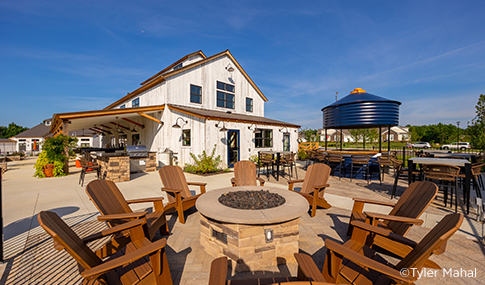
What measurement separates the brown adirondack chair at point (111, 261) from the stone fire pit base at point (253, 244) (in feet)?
2.45

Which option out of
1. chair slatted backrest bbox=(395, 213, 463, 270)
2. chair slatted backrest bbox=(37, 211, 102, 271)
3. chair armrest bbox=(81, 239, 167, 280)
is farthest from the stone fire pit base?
chair slatted backrest bbox=(37, 211, 102, 271)

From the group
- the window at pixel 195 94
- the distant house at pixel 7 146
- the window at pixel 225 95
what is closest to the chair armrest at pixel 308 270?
the window at pixel 195 94

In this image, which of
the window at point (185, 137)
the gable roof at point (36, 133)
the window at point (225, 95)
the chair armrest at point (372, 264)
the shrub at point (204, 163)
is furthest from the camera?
the gable roof at point (36, 133)

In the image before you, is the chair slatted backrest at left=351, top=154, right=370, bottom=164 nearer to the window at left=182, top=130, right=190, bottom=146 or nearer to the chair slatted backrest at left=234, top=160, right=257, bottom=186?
the chair slatted backrest at left=234, top=160, right=257, bottom=186

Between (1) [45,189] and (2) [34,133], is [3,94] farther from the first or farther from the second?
(1) [45,189]

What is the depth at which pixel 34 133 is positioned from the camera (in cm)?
3269

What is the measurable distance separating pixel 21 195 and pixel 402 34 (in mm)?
16665

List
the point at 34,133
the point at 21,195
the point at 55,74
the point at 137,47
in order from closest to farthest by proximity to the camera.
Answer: the point at 21,195, the point at 137,47, the point at 55,74, the point at 34,133

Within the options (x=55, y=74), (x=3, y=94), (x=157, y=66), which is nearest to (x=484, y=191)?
(x=157, y=66)

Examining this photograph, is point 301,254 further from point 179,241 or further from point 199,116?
point 199,116

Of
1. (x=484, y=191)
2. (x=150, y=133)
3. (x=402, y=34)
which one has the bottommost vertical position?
(x=484, y=191)

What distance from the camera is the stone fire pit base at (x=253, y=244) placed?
2334 mm

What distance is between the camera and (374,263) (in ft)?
4.80

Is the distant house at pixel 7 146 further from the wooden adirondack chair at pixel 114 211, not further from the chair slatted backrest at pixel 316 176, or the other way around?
the chair slatted backrest at pixel 316 176
